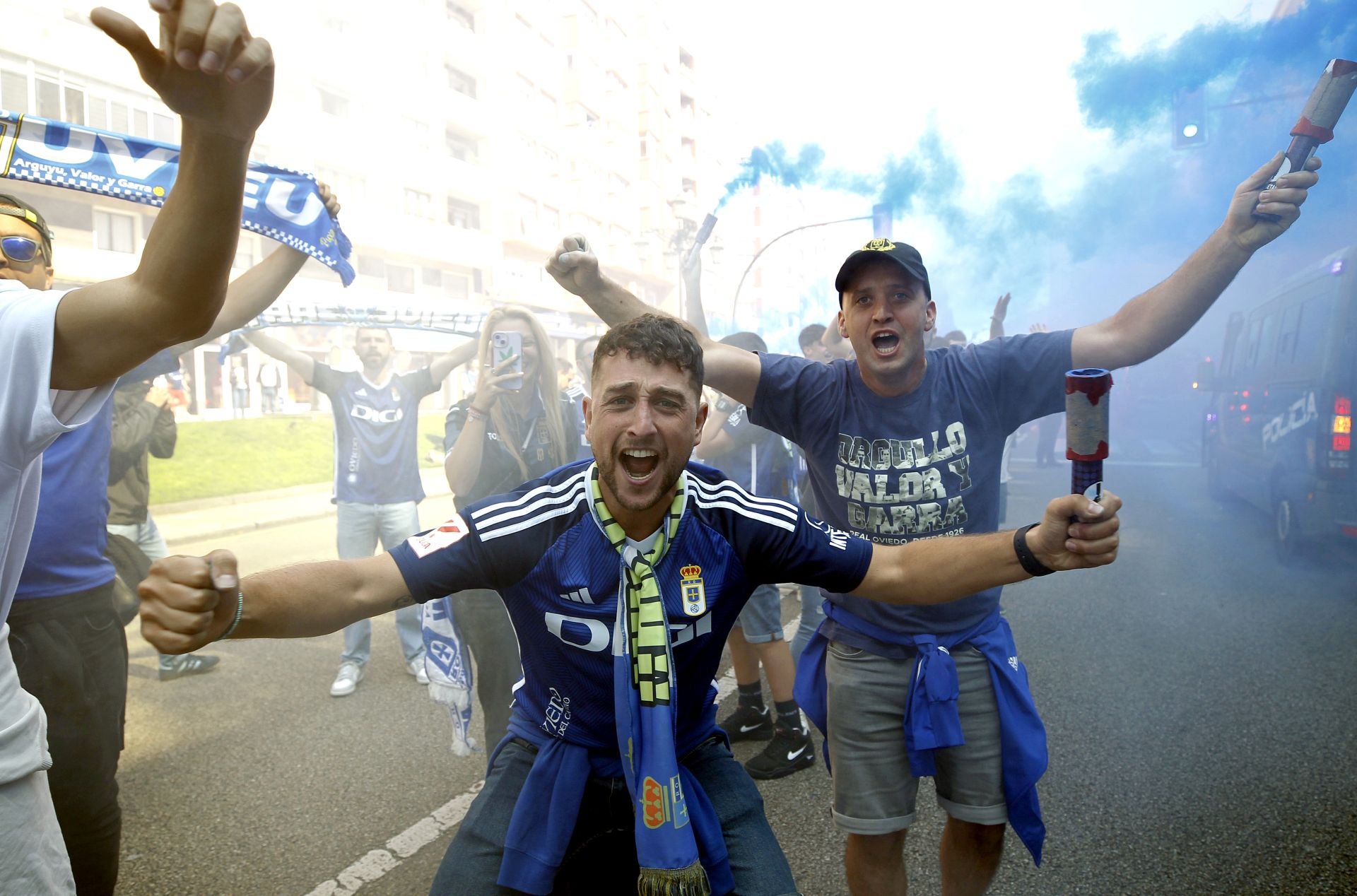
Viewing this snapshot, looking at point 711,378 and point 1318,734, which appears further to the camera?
point 1318,734

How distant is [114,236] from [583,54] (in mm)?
11486

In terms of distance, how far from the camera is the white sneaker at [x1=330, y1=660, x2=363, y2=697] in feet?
15.9

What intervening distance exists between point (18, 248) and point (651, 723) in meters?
1.82

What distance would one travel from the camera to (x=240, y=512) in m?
12.7

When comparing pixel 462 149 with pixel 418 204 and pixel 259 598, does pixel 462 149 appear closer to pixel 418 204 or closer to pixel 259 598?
pixel 418 204

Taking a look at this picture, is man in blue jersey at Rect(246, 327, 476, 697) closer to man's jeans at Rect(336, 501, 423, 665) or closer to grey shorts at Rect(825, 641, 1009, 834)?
man's jeans at Rect(336, 501, 423, 665)

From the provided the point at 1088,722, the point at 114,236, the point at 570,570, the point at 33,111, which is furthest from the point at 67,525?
the point at 114,236

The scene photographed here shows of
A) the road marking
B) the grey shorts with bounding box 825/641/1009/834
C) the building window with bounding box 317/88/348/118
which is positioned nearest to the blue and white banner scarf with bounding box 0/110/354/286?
the road marking

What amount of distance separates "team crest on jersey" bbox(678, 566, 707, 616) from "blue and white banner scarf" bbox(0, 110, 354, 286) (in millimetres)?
1962

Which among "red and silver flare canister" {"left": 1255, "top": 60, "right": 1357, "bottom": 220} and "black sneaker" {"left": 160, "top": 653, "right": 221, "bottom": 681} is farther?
"black sneaker" {"left": 160, "top": 653, "right": 221, "bottom": 681}

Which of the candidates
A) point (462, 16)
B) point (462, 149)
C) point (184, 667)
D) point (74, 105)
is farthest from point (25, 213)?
point (462, 149)

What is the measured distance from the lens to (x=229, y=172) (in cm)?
117

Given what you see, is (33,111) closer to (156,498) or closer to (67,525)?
(156,498)

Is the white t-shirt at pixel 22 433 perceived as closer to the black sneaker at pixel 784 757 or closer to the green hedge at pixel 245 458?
the black sneaker at pixel 784 757
